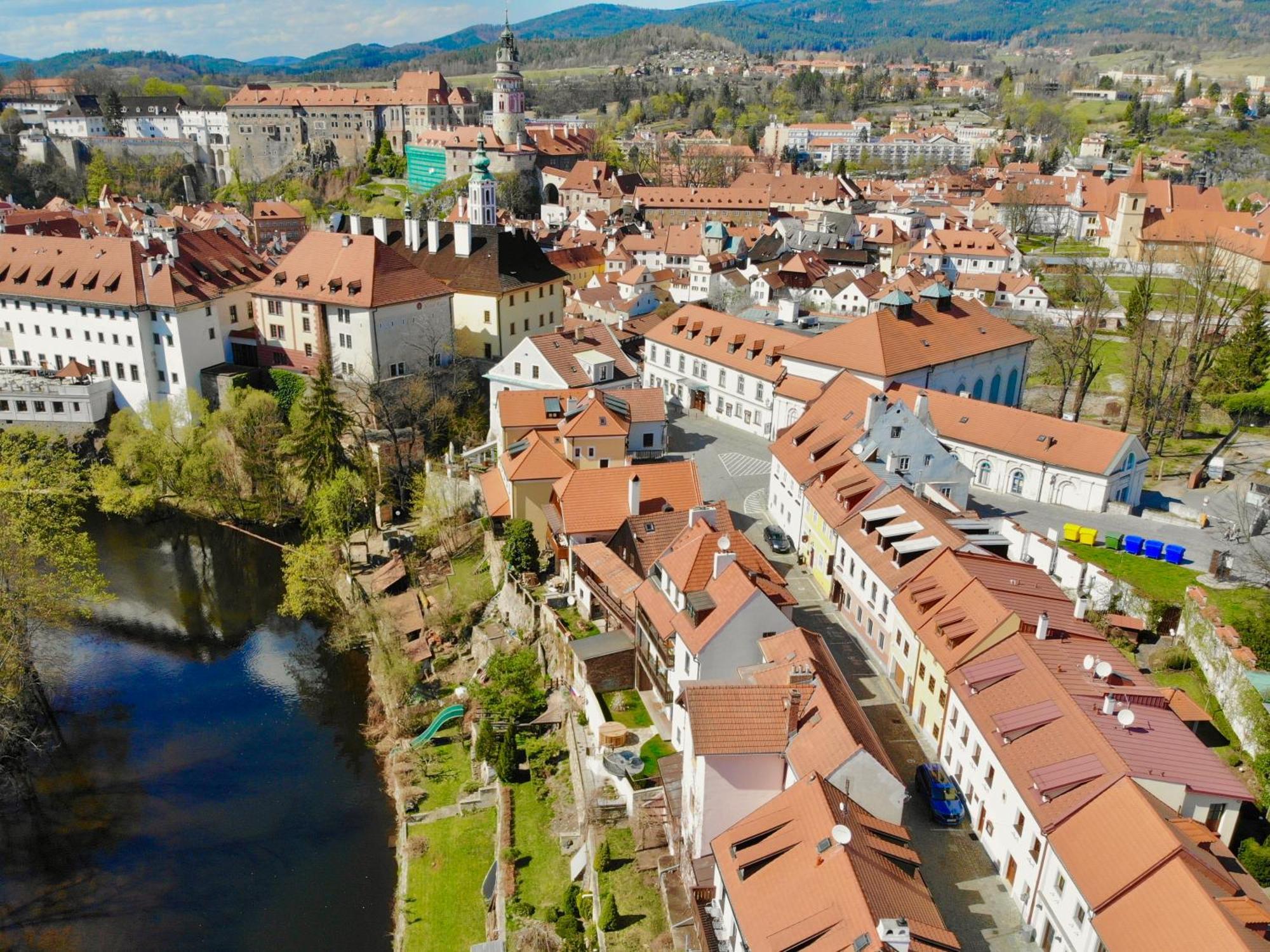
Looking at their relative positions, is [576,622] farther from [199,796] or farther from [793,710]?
[793,710]

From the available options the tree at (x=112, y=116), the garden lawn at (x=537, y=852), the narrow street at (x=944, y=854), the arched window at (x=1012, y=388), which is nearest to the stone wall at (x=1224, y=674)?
the narrow street at (x=944, y=854)

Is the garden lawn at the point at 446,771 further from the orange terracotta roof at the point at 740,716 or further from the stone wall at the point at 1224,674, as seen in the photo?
the stone wall at the point at 1224,674

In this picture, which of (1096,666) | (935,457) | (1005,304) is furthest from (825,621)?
(1005,304)

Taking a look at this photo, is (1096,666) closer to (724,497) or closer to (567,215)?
(724,497)

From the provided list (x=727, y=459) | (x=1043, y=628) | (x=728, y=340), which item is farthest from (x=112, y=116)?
(x=1043, y=628)

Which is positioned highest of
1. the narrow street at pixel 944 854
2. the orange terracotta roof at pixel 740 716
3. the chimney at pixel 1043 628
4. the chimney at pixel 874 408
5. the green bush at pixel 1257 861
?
the chimney at pixel 874 408
